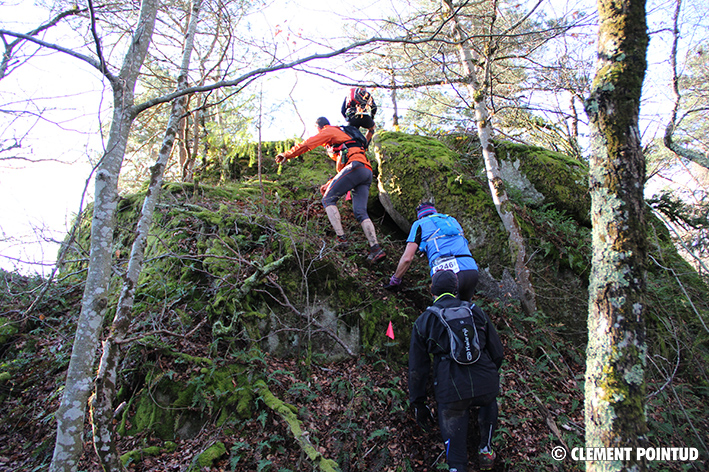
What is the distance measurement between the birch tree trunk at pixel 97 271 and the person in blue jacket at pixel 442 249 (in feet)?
12.6

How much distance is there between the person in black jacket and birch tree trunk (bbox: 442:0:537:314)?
210 cm

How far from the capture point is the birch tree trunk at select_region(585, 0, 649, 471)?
6.09 feet

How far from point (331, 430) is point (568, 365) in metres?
3.82

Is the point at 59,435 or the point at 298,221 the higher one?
the point at 298,221

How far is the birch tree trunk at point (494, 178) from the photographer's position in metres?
5.66

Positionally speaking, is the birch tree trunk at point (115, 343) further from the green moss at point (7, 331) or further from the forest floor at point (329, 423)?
the green moss at point (7, 331)

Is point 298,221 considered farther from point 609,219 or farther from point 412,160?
point 609,219

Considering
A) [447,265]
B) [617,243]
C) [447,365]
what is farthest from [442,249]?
[617,243]

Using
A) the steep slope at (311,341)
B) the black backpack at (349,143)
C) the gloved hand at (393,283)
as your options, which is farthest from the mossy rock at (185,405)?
the black backpack at (349,143)

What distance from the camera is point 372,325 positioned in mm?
5047

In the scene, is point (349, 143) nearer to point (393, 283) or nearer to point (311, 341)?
point (393, 283)

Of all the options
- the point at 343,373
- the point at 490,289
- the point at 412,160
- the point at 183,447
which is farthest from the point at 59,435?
the point at 412,160

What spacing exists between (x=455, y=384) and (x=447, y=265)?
1687 mm

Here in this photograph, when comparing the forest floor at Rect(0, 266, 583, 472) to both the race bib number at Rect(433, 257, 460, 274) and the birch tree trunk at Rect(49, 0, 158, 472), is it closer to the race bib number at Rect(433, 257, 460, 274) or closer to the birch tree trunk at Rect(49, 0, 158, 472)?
the birch tree trunk at Rect(49, 0, 158, 472)
